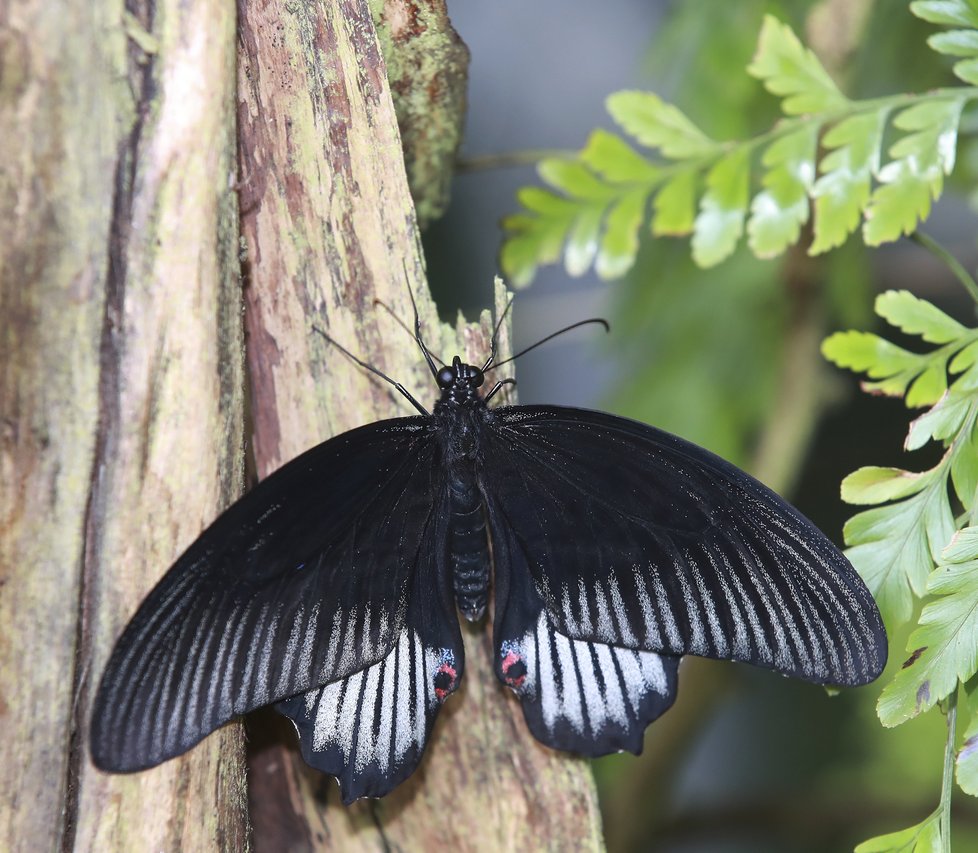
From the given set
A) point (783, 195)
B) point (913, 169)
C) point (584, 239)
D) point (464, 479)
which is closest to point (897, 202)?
point (913, 169)

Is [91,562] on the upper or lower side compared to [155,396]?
lower

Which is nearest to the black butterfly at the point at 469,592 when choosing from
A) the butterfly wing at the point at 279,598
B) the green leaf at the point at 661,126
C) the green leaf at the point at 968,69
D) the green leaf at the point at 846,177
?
the butterfly wing at the point at 279,598

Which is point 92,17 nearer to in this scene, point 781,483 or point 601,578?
point 601,578

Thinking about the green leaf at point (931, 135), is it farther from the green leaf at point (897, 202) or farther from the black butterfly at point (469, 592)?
the black butterfly at point (469, 592)

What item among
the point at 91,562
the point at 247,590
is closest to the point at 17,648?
the point at 91,562

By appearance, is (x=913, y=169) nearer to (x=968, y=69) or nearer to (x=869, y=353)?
(x=968, y=69)

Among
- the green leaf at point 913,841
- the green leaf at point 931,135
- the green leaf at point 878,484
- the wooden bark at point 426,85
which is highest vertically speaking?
the wooden bark at point 426,85
